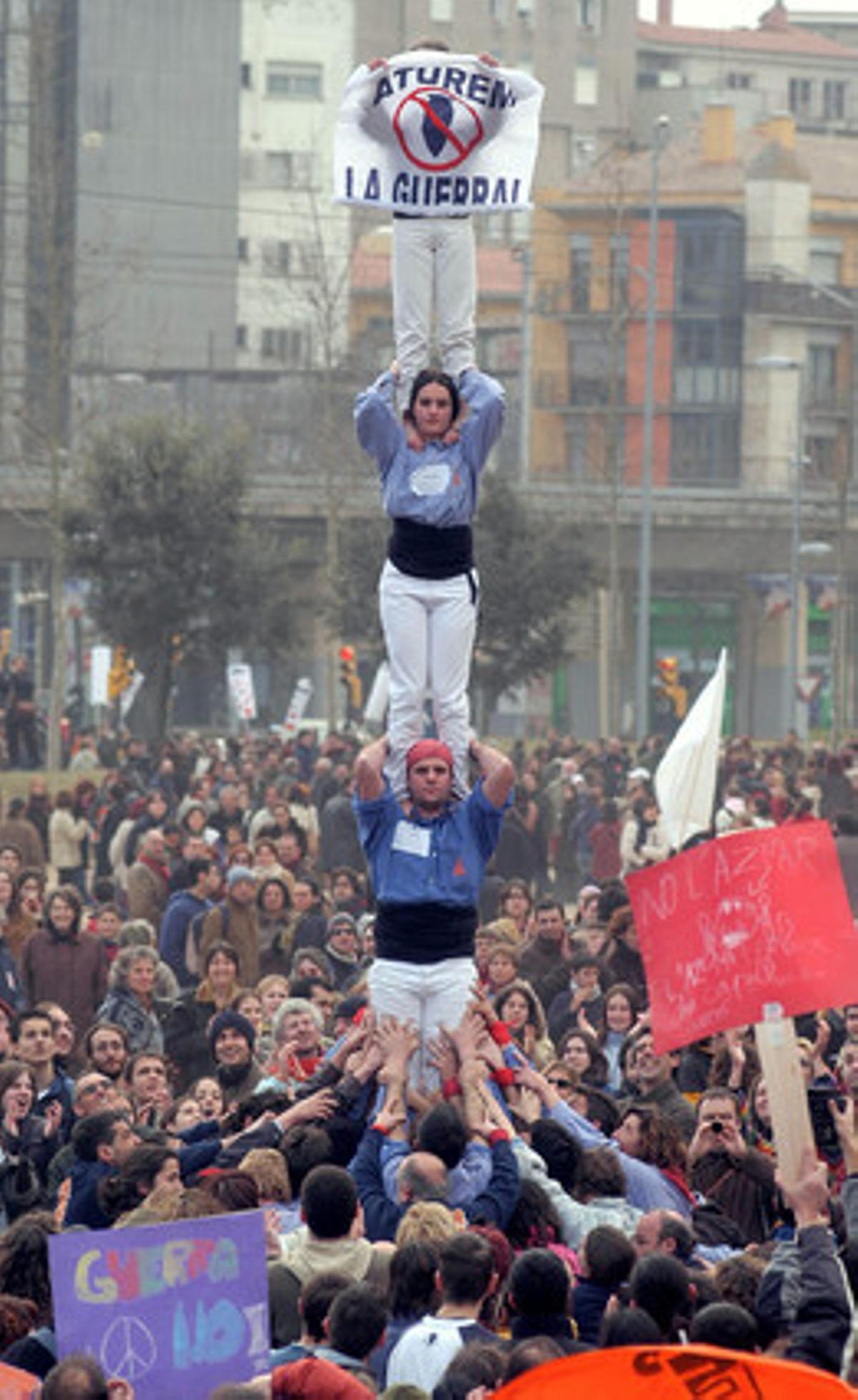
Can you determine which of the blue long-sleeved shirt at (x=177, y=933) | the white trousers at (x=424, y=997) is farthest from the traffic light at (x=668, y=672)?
the white trousers at (x=424, y=997)

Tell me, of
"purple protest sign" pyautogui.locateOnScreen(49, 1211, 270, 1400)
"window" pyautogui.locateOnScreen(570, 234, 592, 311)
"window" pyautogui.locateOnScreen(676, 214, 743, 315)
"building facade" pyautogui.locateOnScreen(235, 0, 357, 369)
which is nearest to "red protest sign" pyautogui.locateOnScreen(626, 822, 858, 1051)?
"purple protest sign" pyautogui.locateOnScreen(49, 1211, 270, 1400)

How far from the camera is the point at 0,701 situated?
42.6m

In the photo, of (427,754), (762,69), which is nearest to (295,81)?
(762,69)

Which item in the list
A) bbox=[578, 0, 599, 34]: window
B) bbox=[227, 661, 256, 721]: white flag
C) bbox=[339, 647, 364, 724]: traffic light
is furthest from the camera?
bbox=[578, 0, 599, 34]: window

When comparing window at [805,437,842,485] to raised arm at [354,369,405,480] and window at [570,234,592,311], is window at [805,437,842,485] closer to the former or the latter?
window at [570,234,592,311]

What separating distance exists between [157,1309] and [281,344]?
8587 centimetres

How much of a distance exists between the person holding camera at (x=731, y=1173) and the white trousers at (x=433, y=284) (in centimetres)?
308

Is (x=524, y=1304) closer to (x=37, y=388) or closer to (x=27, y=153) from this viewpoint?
(x=37, y=388)

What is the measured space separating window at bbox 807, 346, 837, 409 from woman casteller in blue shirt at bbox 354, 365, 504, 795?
77.6 meters

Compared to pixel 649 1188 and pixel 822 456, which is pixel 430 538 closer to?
pixel 649 1188

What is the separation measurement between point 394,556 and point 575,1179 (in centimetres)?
305

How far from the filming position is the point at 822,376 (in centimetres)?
9050

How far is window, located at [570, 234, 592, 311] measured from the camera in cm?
8831

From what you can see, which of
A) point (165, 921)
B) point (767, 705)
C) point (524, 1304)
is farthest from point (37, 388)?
point (524, 1304)
